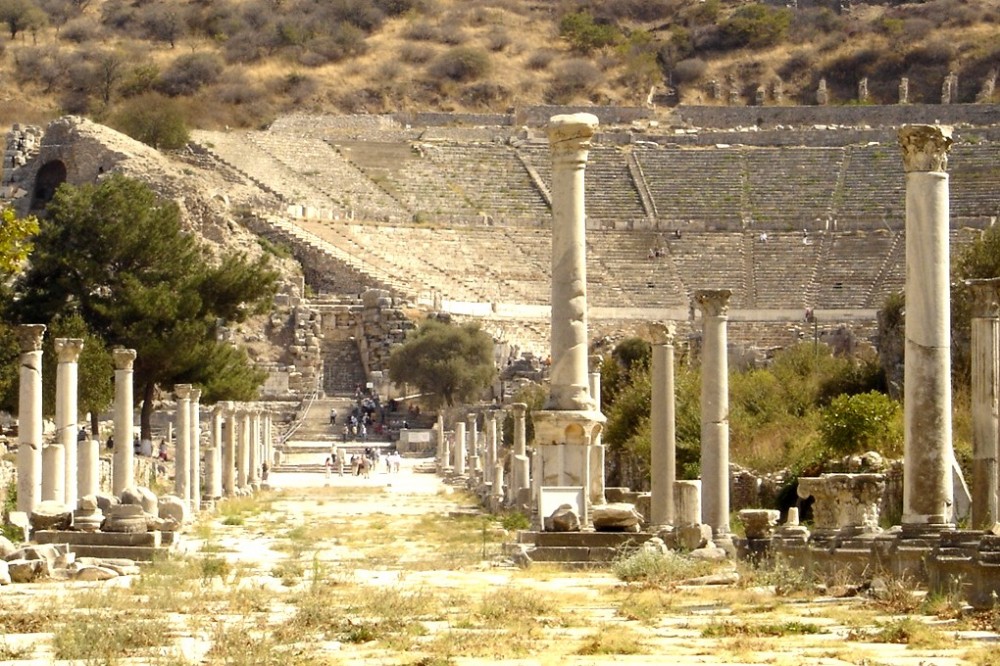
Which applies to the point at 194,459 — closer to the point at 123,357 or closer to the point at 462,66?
the point at 123,357

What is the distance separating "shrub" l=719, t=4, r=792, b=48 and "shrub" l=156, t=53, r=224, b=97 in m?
26.9

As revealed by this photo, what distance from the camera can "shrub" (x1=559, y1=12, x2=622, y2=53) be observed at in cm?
12850

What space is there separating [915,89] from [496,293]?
41972 millimetres

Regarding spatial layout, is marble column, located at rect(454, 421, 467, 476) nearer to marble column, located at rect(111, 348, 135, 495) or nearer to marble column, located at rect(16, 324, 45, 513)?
marble column, located at rect(111, 348, 135, 495)

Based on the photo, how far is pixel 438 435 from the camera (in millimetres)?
64250

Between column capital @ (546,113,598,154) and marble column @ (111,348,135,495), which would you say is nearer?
column capital @ (546,113,598,154)

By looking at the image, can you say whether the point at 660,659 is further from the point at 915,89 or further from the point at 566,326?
the point at 915,89

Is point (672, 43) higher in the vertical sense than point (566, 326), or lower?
higher

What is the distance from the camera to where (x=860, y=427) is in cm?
3216

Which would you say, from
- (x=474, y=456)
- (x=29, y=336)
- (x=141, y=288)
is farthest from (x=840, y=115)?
(x=29, y=336)

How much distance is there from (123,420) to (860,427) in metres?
9.95

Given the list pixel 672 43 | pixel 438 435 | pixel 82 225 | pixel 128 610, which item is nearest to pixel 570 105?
pixel 672 43

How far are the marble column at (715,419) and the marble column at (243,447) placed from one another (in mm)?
22473

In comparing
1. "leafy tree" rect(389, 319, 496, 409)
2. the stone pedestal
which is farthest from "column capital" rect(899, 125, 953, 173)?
"leafy tree" rect(389, 319, 496, 409)
